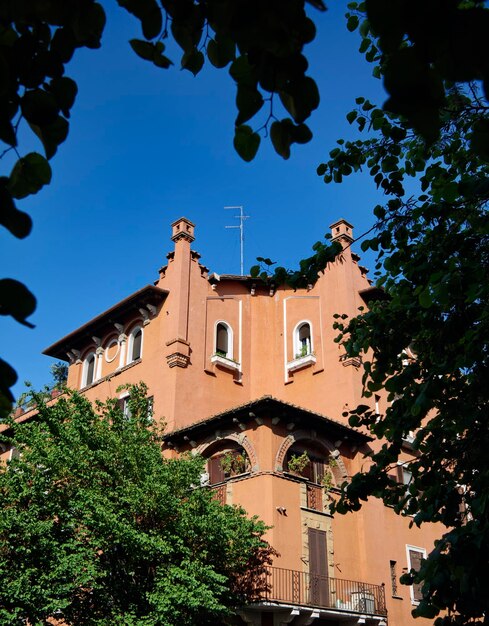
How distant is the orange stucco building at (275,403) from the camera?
1897cm

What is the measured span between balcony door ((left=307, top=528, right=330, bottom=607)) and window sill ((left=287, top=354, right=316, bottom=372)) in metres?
6.47

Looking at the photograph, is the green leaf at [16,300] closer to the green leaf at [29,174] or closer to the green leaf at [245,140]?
the green leaf at [29,174]

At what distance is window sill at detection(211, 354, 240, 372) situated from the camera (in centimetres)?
2434

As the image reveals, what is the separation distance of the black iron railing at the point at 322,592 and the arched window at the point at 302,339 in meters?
8.27

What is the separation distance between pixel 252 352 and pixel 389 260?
1762 centimetres

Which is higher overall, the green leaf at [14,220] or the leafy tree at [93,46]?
the leafy tree at [93,46]

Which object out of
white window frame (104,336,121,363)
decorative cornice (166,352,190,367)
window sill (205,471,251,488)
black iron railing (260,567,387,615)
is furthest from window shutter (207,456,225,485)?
white window frame (104,336,121,363)

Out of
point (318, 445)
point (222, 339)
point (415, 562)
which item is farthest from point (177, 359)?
point (415, 562)

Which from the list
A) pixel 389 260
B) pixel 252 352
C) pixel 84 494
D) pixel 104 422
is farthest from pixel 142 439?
pixel 389 260

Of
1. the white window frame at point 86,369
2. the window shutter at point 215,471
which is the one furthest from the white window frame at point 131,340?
the window shutter at point 215,471

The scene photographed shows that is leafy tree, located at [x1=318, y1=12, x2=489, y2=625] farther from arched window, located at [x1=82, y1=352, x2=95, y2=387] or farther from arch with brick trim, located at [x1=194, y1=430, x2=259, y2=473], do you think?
arched window, located at [x1=82, y1=352, x2=95, y2=387]

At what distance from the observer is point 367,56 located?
29.2 feet

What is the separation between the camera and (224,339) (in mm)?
25766

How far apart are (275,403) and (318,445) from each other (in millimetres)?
2813
